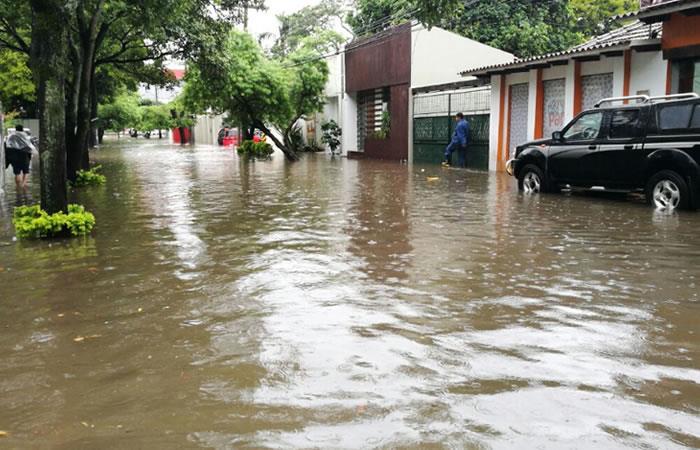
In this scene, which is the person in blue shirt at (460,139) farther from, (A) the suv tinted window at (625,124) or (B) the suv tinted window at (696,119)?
(B) the suv tinted window at (696,119)

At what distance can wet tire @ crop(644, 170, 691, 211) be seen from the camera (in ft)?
35.9

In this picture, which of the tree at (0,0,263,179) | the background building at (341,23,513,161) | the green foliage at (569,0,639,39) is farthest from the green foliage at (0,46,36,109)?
the green foliage at (569,0,639,39)

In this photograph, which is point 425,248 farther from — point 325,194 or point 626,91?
point 626,91

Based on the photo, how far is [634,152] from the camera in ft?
38.3

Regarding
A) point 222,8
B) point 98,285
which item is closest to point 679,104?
point 98,285

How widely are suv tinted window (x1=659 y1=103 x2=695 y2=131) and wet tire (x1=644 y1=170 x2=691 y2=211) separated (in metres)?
0.76

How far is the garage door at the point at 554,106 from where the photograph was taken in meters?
18.8

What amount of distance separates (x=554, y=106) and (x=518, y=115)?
179 cm

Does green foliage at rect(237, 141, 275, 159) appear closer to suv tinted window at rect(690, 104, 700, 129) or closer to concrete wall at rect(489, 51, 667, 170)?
concrete wall at rect(489, 51, 667, 170)

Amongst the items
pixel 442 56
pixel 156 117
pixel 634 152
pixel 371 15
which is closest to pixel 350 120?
pixel 371 15

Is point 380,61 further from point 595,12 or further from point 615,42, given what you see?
point 615,42

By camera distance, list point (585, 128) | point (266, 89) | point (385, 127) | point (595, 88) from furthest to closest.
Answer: point (385, 127) < point (266, 89) < point (595, 88) < point (585, 128)

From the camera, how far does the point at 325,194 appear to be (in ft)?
49.1

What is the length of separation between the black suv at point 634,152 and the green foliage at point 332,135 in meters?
22.7
